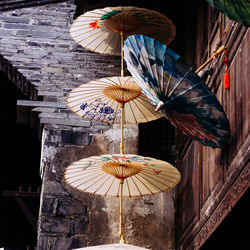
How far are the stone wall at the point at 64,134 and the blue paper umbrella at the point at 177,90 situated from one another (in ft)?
7.87

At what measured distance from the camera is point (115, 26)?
738cm

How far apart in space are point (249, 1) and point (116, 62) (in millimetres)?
4413

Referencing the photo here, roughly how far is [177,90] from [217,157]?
0.85 metres

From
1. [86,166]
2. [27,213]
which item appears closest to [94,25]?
[86,166]

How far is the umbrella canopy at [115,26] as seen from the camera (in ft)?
23.4

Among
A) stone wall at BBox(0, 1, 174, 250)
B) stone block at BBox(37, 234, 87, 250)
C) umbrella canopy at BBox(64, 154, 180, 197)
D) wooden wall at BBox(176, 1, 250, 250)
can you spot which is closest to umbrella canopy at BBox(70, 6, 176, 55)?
wooden wall at BBox(176, 1, 250, 250)

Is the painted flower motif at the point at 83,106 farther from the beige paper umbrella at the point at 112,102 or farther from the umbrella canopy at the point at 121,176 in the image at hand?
the umbrella canopy at the point at 121,176

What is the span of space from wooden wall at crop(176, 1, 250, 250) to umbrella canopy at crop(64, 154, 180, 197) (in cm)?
41

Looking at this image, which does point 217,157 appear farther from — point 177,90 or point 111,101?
point 111,101

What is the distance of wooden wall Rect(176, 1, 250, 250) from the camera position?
5035 millimetres

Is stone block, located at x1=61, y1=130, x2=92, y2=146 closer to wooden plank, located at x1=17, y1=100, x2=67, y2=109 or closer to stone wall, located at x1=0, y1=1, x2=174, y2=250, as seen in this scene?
stone wall, located at x1=0, y1=1, x2=174, y2=250

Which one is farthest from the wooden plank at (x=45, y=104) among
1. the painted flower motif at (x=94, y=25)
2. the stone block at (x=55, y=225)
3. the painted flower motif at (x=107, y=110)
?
the stone block at (x=55, y=225)

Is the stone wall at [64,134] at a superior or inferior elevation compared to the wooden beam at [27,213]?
superior

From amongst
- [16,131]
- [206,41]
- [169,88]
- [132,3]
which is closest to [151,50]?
[169,88]
